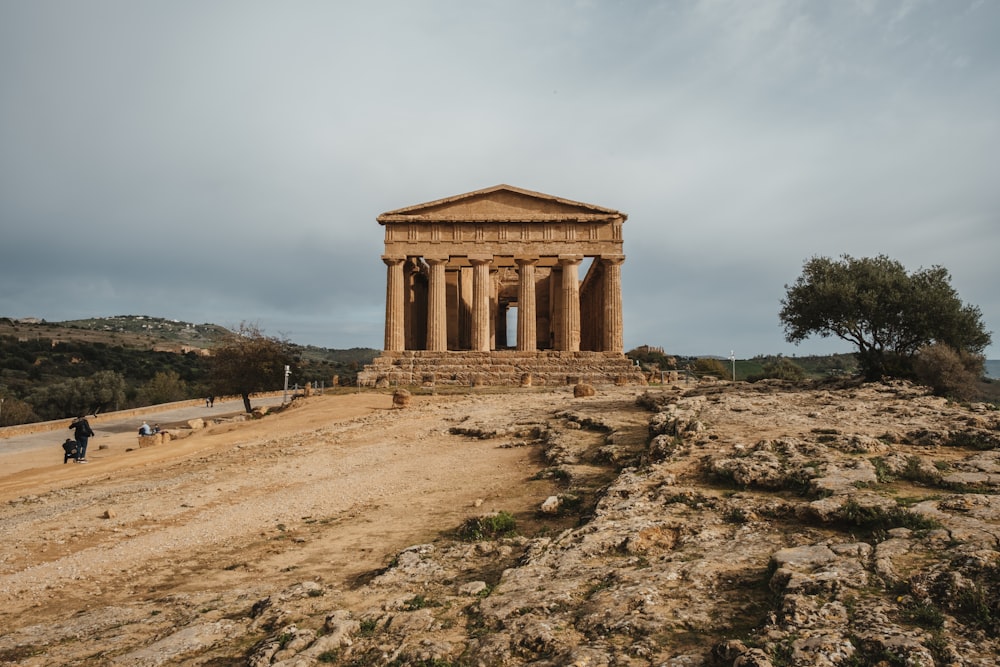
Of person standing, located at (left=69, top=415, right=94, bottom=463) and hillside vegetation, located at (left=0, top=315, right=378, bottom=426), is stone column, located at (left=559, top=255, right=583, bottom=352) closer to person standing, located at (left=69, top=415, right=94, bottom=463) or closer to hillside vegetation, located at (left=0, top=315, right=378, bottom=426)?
hillside vegetation, located at (left=0, top=315, right=378, bottom=426)

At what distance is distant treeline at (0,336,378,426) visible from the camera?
1670 inches

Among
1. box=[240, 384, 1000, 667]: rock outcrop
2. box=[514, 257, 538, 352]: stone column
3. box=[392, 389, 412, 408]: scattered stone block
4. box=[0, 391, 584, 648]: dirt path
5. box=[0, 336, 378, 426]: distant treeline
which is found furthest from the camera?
box=[0, 336, 378, 426]: distant treeline

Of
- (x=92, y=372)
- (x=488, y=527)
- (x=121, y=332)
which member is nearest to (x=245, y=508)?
(x=488, y=527)

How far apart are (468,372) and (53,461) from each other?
16.4 metres

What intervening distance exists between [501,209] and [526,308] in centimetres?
568

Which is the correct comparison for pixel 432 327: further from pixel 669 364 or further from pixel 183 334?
pixel 183 334

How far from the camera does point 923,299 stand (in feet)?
70.1

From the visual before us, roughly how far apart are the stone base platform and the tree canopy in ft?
27.3

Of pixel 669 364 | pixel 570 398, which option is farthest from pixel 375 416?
pixel 669 364

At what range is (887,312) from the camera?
2227 centimetres

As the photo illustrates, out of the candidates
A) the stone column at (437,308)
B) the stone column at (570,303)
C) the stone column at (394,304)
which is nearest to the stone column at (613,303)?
the stone column at (570,303)

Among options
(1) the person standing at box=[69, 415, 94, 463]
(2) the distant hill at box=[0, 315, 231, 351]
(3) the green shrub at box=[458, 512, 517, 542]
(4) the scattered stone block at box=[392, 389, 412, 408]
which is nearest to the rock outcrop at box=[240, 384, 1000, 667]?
(3) the green shrub at box=[458, 512, 517, 542]

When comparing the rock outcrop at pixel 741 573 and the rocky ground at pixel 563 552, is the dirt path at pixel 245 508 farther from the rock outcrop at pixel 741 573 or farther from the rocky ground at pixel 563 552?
the rock outcrop at pixel 741 573

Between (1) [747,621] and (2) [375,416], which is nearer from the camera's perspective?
(1) [747,621]
